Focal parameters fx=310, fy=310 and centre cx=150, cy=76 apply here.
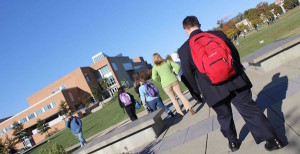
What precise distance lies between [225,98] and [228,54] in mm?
643

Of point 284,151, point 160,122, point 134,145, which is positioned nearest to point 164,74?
point 160,122

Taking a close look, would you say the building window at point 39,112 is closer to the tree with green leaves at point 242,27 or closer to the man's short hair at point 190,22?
the man's short hair at point 190,22

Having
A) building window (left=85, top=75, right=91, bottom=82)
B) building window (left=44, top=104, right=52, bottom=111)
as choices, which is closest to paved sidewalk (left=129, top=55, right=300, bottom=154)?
building window (left=44, top=104, right=52, bottom=111)

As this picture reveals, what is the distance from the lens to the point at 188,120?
7.97 meters

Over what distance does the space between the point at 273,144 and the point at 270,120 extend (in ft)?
3.50

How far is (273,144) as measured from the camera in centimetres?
367

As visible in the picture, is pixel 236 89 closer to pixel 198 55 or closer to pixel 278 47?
pixel 198 55

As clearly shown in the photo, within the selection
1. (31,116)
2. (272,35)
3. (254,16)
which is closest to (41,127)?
(31,116)

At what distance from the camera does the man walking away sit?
12.0 ft

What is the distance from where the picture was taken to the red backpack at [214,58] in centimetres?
362

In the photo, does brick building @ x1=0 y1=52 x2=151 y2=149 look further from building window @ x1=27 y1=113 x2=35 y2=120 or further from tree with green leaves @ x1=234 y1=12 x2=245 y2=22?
tree with green leaves @ x1=234 y1=12 x2=245 y2=22

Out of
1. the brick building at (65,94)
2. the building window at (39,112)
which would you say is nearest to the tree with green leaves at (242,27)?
the brick building at (65,94)

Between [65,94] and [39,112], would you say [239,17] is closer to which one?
[65,94]

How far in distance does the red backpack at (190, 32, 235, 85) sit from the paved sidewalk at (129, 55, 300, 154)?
1.07 meters
